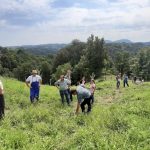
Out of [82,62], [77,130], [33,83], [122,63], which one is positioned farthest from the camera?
[122,63]

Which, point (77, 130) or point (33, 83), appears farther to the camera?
point (33, 83)

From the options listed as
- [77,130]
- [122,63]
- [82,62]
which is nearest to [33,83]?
[77,130]

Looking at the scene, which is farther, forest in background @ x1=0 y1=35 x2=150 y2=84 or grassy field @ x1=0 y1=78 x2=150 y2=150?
forest in background @ x1=0 y1=35 x2=150 y2=84

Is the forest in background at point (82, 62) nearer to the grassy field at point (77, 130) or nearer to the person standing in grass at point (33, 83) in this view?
the person standing in grass at point (33, 83)

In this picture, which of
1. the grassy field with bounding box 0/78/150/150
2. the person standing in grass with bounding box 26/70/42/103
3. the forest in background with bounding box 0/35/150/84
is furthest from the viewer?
the forest in background with bounding box 0/35/150/84

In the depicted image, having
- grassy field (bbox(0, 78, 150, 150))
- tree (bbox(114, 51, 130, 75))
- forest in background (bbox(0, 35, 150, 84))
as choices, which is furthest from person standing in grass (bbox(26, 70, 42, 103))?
tree (bbox(114, 51, 130, 75))

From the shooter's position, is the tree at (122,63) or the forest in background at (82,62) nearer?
the forest in background at (82,62)

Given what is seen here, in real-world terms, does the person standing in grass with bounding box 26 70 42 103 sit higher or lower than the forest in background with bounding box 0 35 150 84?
higher

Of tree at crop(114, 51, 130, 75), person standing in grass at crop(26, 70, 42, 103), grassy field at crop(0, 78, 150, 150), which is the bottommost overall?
tree at crop(114, 51, 130, 75)

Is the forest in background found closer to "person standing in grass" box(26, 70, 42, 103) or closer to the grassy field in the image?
"person standing in grass" box(26, 70, 42, 103)

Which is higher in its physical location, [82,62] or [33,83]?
[33,83]

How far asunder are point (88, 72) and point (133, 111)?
54198 mm

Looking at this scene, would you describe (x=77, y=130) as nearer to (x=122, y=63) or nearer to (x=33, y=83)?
(x=33, y=83)

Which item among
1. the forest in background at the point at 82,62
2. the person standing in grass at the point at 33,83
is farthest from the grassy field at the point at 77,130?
the forest in background at the point at 82,62
